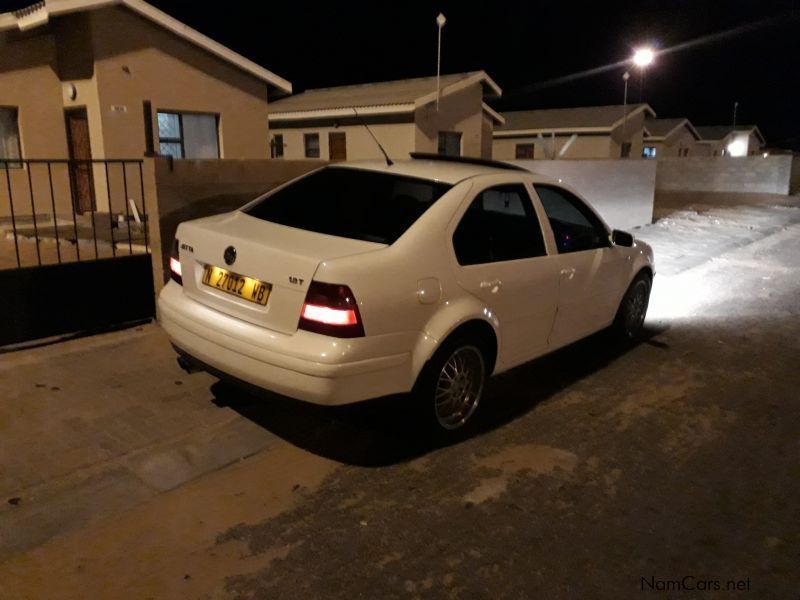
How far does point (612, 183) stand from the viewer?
13242 millimetres

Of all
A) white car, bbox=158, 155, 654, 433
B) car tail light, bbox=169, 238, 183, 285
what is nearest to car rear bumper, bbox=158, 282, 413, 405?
white car, bbox=158, 155, 654, 433

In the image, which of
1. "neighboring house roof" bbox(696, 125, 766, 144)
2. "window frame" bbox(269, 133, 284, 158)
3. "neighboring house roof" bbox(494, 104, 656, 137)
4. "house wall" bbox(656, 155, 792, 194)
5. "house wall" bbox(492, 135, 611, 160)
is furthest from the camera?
"neighboring house roof" bbox(696, 125, 766, 144)

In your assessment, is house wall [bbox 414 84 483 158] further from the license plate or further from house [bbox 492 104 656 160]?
the license plate

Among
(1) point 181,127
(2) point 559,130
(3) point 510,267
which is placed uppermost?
(2) point 559,130

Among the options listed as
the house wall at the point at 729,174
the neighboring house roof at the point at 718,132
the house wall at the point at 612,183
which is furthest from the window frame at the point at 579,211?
the neighboring house roof at the point at 718,132

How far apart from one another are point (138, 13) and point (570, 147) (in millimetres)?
25958

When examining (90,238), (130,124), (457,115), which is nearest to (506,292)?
(90,238)

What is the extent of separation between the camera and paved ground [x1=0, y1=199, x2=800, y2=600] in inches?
115

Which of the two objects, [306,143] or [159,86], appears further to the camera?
[306,143]

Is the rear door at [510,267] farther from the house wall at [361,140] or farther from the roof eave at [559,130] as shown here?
the roof eave at [559,130]

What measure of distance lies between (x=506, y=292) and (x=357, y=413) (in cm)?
135

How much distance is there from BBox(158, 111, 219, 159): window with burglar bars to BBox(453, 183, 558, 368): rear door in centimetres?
979

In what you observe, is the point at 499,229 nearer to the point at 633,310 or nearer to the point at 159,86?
the point at 633,310

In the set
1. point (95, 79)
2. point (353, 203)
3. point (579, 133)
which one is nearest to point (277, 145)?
point (95, 79)
